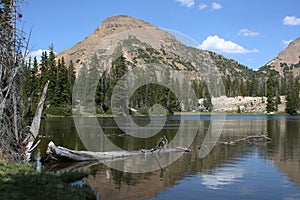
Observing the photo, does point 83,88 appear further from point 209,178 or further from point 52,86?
point 209,178

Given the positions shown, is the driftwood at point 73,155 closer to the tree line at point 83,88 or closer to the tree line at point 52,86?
the tree line at point 83,88

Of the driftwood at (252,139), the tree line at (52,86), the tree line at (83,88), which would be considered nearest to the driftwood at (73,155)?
the driftwood at (252,139)

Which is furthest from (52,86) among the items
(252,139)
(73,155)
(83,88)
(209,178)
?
(209,178)

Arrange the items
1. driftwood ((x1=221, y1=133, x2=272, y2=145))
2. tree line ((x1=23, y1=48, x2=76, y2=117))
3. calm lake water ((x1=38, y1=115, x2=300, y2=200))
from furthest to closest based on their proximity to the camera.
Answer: tree line ((x1=23, y1=48, x2=76, y2=117)), driftwood ((x1=221, y1=133, x2=272, y2=145)), calm lake water ((x1=38, y1=115, x2=300, y2=200))

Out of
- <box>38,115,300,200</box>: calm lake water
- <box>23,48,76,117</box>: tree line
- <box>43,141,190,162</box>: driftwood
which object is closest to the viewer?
<box>38,115,300,200</box>: calm lake water

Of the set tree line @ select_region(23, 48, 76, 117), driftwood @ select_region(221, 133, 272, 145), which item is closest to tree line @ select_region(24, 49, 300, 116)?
tree line @ select_region(23, 48, 76, 117)

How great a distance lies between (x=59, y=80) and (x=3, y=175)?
9271 centimetres

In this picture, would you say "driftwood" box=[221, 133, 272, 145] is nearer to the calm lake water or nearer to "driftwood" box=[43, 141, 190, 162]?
the calm lake water

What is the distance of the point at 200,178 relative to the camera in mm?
21781

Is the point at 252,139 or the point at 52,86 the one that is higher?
the point at 52,86

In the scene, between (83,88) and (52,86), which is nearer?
(52,86)

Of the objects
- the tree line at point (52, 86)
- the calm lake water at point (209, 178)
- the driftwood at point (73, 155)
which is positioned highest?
the tree line at point (52, 86)

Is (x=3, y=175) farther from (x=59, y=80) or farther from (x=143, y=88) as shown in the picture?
(x=143, y=88)

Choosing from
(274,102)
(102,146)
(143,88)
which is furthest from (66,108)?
(274,102)
